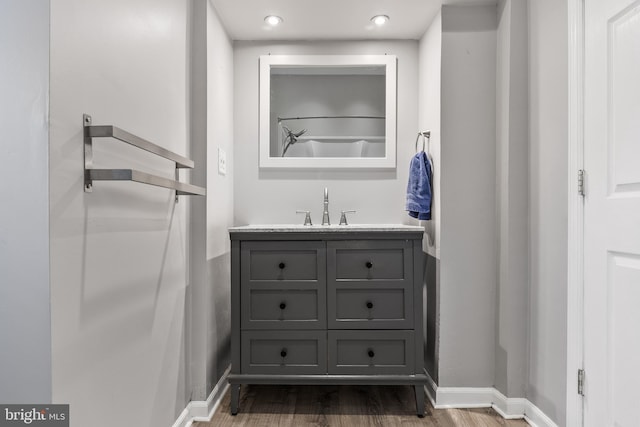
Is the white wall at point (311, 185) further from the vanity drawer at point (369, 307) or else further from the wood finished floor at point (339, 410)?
the wood finished floor at point (339, 410)

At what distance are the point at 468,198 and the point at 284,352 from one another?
49.5 inches

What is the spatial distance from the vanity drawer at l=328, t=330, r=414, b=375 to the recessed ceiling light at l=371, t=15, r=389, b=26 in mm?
1732

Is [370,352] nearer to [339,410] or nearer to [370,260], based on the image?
[339,410]

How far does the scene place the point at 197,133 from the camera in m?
1.86

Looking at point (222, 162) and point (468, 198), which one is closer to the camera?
point (468, 198)

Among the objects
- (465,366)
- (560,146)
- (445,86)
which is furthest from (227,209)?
(560,146)

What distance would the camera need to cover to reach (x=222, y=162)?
216 cm

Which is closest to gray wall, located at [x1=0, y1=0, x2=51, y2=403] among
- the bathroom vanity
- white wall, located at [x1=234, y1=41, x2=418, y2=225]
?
the bathroom vanity

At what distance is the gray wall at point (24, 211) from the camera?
868 mm

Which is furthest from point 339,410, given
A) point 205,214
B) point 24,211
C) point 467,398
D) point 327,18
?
point 327,18
